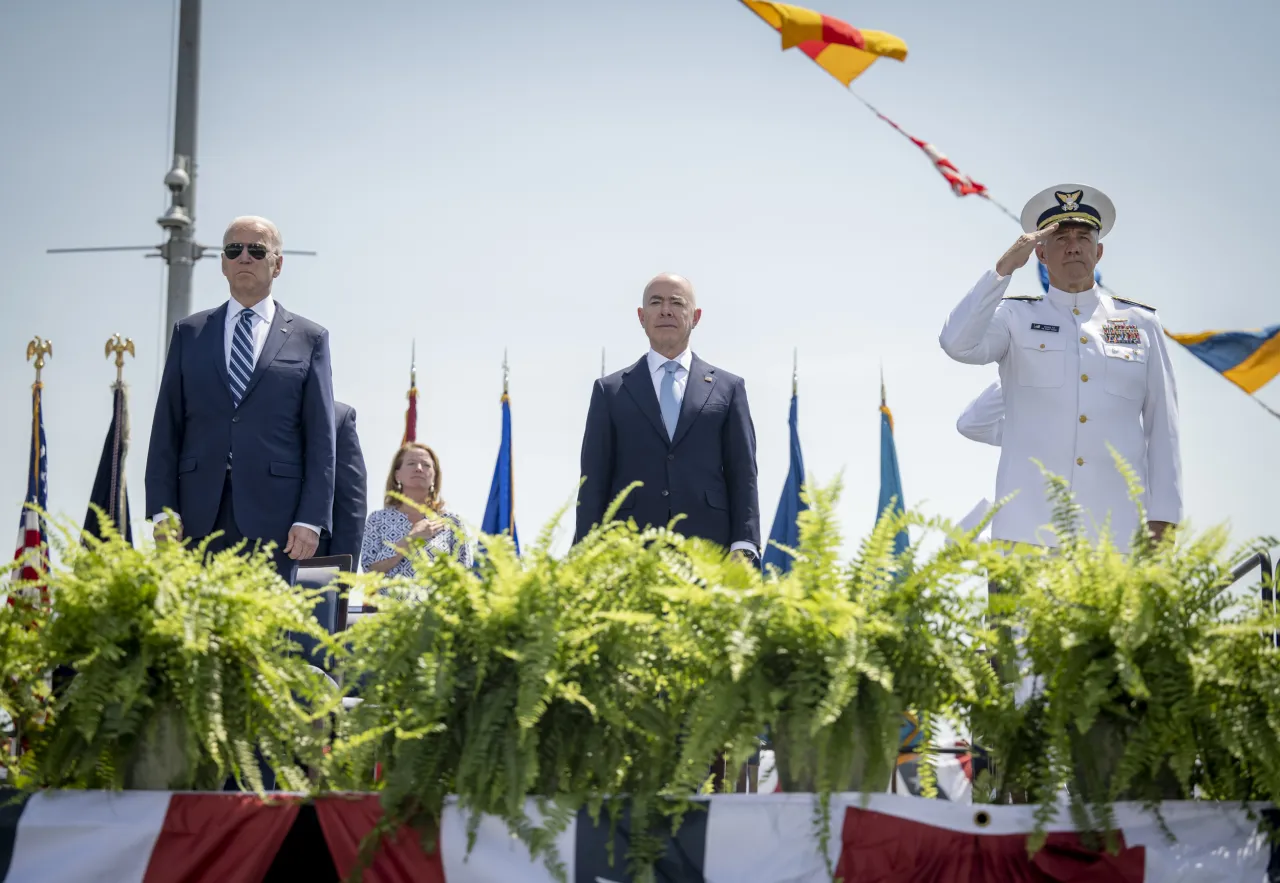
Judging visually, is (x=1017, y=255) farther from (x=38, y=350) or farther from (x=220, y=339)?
(x=38, y=350)

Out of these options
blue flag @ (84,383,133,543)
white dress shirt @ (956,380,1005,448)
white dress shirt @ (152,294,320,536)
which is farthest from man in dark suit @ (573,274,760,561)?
blue flag @ (84,383,133,543)

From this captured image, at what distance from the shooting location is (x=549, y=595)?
2.79 metres

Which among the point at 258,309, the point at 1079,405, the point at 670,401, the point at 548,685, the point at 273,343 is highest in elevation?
the point at 258,309

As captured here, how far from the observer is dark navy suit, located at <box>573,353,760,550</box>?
5.48 metres

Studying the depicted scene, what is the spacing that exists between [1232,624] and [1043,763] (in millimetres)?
436

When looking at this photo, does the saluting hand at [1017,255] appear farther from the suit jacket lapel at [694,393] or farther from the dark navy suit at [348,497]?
the dark navy suit at [348,497]

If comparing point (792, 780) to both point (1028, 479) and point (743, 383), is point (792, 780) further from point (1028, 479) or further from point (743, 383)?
point (743, 383)

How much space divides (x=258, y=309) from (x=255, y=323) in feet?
0.22

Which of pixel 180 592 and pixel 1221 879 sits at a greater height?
pixel 180 592

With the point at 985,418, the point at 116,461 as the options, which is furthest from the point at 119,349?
the point at 985,418

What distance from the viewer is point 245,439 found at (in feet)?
16.6

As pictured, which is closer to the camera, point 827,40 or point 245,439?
point 245,439

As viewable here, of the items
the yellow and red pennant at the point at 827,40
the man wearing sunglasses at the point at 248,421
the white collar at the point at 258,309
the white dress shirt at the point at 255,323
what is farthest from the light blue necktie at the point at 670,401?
the yellow and red pennant at the point at 827,40

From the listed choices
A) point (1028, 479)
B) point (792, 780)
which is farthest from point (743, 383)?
point (792, 780)
